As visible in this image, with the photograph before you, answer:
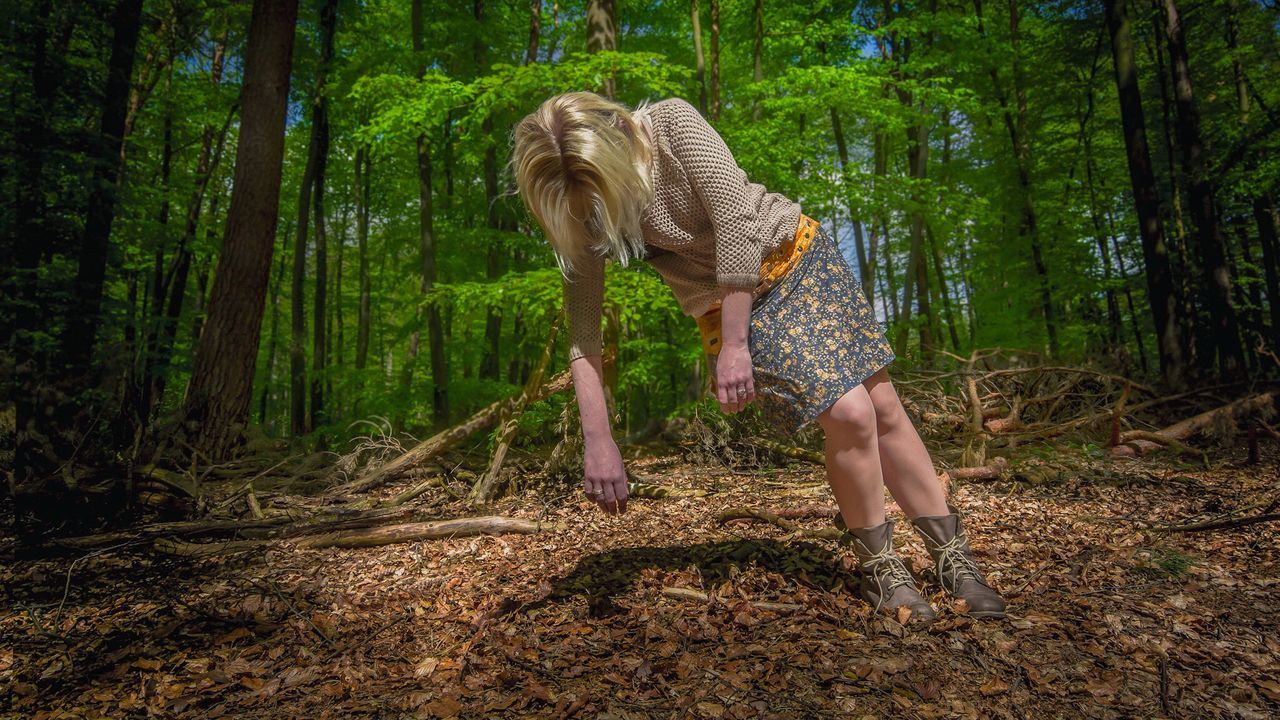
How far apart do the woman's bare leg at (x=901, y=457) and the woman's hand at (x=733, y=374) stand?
1.41ft

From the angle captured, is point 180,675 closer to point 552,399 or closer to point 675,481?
point 675,481

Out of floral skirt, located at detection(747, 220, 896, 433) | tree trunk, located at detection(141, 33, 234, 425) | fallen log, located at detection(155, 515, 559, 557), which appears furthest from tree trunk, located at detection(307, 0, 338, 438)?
floral skirt, located at detection(747, 220, 896, 433)

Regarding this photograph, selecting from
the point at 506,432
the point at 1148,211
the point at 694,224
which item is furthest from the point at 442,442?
the point at 1148,211

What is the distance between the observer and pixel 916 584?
82.0 inches

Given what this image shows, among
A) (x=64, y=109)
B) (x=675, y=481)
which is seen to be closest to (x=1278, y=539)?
(x=675, y=481)

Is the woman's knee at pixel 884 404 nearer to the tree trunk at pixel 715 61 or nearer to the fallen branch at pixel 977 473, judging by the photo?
the fallen branch at pixel 977 473

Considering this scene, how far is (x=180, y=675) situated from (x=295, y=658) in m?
0.29

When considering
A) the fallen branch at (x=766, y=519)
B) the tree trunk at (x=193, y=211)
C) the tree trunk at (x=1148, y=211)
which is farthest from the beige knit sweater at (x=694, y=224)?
the tree trunk at (x=193, y=211)

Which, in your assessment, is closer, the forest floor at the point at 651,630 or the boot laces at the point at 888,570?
the forest floor at the point at 651,630

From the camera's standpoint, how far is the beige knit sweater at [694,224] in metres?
1.74

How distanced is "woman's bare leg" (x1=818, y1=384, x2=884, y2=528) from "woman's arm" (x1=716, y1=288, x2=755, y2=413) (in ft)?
0.93

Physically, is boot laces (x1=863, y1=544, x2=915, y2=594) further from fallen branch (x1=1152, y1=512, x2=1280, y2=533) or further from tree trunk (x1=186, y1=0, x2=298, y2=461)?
tree trunk (x1=186, y1=0, x2=298, y2=461)

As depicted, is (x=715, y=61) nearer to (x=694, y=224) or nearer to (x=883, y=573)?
(x=694, y=224)

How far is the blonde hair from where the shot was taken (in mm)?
1648
